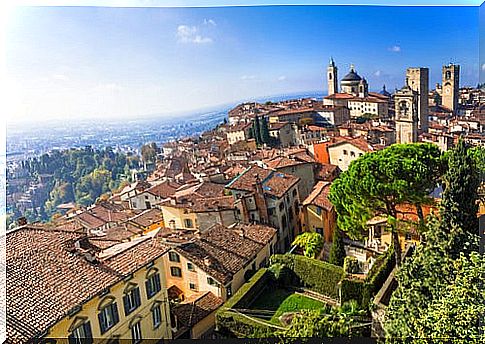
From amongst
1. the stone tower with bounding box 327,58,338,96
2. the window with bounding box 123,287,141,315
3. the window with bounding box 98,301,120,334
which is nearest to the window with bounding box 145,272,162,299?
the window with bounding box 123,287,141,315

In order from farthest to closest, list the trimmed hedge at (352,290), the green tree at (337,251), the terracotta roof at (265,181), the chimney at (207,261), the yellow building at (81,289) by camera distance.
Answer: the terracotta roof at (265,181), the green tree at (337,251), the chimney at (207,261), the trimmed hedge at (352,290), the yellow building at (81,289)

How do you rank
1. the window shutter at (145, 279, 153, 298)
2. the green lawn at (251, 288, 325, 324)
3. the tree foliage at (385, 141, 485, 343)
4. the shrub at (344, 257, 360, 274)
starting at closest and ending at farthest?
the tree foliage at (385, 141, 485, 343) → the window shutter at (145, 279, 153, 298) → the green lawn at (251, 288, 325, 324) → the shrub at (344, 257, 360, 274)

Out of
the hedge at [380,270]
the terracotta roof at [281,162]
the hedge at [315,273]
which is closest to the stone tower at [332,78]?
the terracotta roof at [281,162]

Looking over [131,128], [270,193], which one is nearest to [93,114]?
[131,128]

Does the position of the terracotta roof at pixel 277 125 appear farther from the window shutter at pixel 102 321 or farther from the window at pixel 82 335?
the window at pixel 82 335

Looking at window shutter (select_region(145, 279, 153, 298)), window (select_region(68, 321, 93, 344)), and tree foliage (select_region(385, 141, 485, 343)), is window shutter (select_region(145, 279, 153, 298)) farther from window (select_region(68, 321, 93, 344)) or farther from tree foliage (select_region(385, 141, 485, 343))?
tree foliage (select_region(385, 141, 485, 343))

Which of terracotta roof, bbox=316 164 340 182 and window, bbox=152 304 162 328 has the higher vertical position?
terracotta roof, bbox=316 164 340 182
